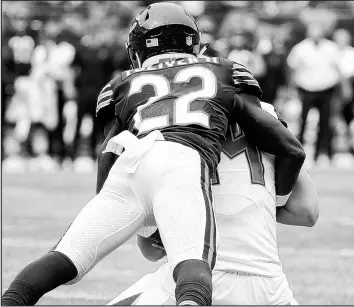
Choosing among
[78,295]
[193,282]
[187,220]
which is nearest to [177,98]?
[187,220]

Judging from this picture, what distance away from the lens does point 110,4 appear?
48.6ft

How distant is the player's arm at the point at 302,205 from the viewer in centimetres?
340

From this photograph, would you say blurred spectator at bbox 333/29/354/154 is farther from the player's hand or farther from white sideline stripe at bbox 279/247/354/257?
the player's hand

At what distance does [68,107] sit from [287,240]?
22.3ft

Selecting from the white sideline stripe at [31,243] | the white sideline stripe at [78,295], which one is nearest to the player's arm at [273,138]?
the white sideline stripe at [78,295]

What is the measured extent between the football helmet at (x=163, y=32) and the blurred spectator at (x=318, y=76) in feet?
32.7

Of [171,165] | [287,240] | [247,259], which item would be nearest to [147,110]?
[171,165]

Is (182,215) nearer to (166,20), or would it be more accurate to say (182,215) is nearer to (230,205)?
(230,205)

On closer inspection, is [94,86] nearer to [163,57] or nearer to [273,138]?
[163,57]

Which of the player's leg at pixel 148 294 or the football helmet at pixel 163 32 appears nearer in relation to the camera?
the player's leg at pixel 148 294

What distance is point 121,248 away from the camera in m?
6.91

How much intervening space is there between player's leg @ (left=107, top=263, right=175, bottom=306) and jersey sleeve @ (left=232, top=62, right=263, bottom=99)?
64cm

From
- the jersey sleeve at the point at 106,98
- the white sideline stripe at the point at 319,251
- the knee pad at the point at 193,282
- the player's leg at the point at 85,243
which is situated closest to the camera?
the knee pad at the point at 193,282

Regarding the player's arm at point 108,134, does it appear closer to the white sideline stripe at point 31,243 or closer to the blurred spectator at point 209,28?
the white sideline stripe at point 31,243
